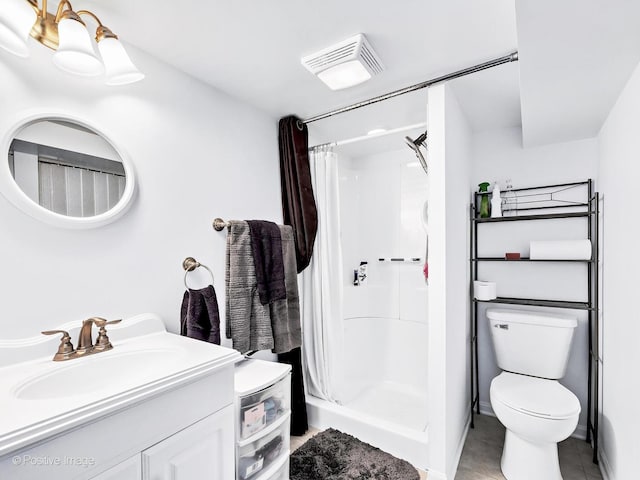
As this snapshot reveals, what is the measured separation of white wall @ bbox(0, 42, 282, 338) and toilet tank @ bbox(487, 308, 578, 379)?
72.7 inches

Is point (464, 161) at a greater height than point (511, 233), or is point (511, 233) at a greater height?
point (464, 161)

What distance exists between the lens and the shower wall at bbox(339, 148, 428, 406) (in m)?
2.70

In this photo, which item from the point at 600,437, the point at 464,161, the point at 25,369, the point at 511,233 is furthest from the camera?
the point at 511,233

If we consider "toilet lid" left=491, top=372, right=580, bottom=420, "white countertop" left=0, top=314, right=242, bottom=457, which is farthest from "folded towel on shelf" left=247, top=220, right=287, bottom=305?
"toilet lid" left=491, top=372, right=580, bottom=420

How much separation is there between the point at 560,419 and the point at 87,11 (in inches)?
108

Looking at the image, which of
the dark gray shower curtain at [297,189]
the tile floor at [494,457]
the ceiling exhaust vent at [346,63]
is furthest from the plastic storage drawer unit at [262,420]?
the ceiling exhaust vent at [346,63]

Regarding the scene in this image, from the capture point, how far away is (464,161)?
2.21m

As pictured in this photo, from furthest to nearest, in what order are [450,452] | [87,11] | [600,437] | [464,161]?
[464,161] → [600,437] → [450,452] → [87,11]

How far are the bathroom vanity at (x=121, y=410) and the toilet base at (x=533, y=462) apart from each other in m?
1.56

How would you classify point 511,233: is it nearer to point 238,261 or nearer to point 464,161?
point 464,161

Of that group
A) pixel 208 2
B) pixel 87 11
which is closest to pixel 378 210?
pixel 208 2

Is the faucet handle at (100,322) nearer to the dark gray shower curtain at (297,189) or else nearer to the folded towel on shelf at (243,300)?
the folded towel on shelf at (243,300)

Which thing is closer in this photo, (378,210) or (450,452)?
(450,452)

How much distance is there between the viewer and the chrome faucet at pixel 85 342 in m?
1.14
